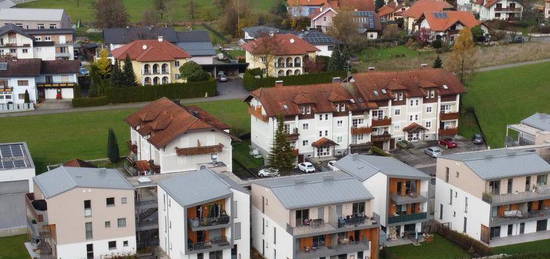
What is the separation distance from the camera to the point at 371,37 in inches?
4067

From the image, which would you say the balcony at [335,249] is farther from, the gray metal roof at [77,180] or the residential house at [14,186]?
the residential house at [14,186]

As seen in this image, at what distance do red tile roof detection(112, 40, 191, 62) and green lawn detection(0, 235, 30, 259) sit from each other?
3464 centimetres

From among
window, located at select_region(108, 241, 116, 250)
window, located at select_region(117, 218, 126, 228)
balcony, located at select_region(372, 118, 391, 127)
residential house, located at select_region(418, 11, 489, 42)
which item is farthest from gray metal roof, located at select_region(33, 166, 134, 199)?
residential house, located at select_region(418, 11, 489, 42)

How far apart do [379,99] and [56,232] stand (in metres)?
30.8

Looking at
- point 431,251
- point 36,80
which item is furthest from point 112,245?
point 36,80

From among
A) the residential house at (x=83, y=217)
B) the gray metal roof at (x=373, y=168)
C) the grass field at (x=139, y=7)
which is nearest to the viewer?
the residential house at (x=83, y=217)

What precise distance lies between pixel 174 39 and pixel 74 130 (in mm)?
27377

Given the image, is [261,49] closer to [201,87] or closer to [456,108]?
[201,87]

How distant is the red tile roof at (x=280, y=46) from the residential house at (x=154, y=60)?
735 centimetres

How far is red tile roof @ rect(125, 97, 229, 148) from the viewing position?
56.3 metres

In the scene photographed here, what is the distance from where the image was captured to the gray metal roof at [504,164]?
48094 mm

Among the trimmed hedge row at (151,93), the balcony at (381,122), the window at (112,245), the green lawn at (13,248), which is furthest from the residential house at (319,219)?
the trimmed hedge row at (151,93)

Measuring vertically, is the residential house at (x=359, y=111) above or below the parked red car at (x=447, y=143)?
above

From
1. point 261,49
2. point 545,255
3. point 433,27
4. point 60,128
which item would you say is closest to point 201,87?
point 261,49
